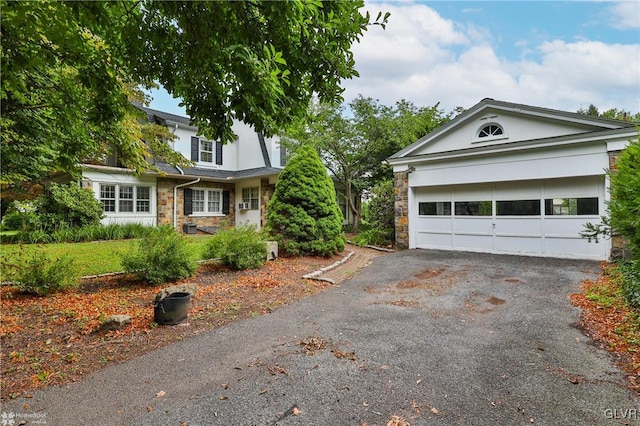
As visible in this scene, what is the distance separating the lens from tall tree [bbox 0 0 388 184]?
7.59 feet

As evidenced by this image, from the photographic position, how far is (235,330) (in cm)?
412

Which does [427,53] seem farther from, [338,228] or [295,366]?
[295,366]

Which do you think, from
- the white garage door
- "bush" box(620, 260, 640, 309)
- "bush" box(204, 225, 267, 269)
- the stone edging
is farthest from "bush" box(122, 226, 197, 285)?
the white garage door

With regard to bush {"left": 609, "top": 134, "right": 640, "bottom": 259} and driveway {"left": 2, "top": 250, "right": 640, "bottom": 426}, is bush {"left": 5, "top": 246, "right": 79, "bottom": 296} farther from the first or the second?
bush {"left": 609, "top": 134, "right": 640, "bottom": 259}

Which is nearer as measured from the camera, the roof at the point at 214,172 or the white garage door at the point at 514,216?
the white garage door at the point at 514,216

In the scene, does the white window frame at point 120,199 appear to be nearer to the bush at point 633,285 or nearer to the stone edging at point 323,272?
the stone edging at point 323,272

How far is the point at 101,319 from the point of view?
435 centimetres

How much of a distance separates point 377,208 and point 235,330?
941cm

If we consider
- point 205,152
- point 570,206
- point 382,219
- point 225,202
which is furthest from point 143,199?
point 570,206

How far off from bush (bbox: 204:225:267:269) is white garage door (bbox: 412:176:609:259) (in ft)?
19.7

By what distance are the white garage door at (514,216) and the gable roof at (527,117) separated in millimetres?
1311

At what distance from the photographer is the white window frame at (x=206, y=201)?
15656 millimetres

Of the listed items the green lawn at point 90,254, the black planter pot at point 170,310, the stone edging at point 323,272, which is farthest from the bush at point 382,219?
the black planter pot at point 170,310

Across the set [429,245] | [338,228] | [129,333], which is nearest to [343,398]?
[129,333]
